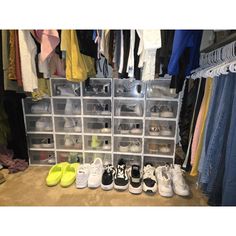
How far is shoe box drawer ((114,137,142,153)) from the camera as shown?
5.74ft

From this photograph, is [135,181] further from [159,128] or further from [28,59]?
[28,59]

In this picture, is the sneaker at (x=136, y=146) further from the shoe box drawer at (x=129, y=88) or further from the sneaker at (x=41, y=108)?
the sneaker at (x=41, y=108)

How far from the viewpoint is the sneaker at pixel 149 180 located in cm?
142

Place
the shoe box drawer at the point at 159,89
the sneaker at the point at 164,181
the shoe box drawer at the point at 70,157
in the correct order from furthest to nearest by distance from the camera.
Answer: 1. the shoe box drawer at the point at 70,157
2. the shoe box drawer at the point at 159,89
3. the sneaker at the point at 164,181

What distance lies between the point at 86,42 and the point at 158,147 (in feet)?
3.70

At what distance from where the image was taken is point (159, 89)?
1.64 m

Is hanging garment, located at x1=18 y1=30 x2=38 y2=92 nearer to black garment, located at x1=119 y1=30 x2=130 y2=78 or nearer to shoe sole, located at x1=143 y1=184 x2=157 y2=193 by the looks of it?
black garment, located at x1=119 y1=30 x2=130 y2=78

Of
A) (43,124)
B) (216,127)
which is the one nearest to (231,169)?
(216,127)

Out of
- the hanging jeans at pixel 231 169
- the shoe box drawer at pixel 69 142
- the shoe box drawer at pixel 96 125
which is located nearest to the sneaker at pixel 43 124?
the shoe box drawer at pixel 69 142

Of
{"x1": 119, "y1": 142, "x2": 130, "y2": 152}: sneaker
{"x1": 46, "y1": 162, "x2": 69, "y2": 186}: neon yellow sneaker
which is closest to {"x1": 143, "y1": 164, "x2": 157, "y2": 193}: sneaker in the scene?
{"x1": 119, "y1": 142, "x2": 130, "y2": 152}: sneaker

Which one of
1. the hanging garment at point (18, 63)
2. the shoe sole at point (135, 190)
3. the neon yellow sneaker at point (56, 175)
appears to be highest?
the hanging garment at point (18, 63)
